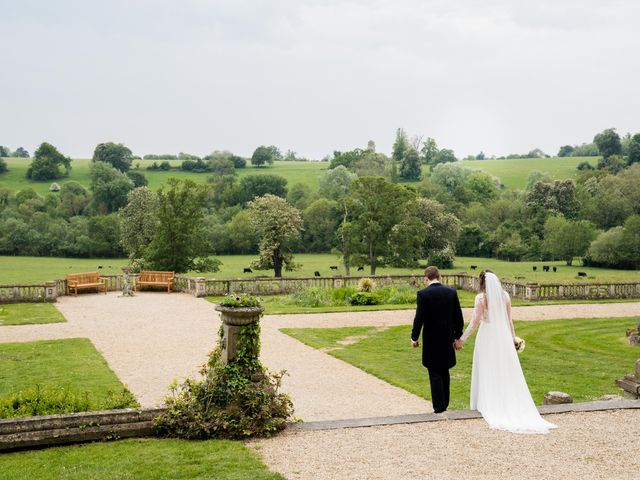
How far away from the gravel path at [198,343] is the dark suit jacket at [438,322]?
1874 millimetres

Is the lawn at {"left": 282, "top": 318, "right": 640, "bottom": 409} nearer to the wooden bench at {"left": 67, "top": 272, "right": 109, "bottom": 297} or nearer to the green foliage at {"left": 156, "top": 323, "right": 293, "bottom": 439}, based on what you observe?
the green foliage at {"left": 156, "top": 323, "right": 293, "bottom": 439}

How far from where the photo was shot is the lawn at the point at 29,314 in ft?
73.3

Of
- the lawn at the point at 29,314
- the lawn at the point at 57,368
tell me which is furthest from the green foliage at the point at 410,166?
the lawn at the point at 57,368

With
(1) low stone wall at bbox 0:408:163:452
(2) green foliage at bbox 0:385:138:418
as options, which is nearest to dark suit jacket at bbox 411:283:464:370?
(1) low stone wall at bbox 0:408:163:452

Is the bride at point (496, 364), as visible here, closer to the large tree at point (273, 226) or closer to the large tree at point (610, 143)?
the large tree at point (273, 226)

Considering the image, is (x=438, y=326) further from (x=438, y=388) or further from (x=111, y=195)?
(x=111, y=195)

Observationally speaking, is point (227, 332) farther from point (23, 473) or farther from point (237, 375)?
point (23, 473)

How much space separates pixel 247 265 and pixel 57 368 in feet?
161

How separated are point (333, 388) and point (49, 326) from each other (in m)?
12.0

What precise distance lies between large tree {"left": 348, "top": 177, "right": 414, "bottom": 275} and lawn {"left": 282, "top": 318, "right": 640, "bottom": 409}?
23.9 m

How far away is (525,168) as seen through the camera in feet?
440

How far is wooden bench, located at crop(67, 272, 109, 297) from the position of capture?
1237 inches

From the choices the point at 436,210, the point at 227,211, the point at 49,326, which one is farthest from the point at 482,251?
the point at 49,326

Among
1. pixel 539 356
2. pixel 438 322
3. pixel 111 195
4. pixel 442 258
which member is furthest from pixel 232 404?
pixel 111 195
